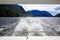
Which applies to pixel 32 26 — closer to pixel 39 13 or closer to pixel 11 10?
pixel 39 13

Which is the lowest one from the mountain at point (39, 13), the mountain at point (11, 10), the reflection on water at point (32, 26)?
the reflection on water at point (32, 26)

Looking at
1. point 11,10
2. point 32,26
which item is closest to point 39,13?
point 32,26

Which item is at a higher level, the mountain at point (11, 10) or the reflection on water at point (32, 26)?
the mountain at point (11, 10)

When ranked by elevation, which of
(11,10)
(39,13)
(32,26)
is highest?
(11,10)

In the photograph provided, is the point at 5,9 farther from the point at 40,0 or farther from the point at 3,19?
the point at 40,0

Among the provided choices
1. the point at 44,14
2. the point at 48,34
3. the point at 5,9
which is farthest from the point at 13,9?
the point at 48,34
